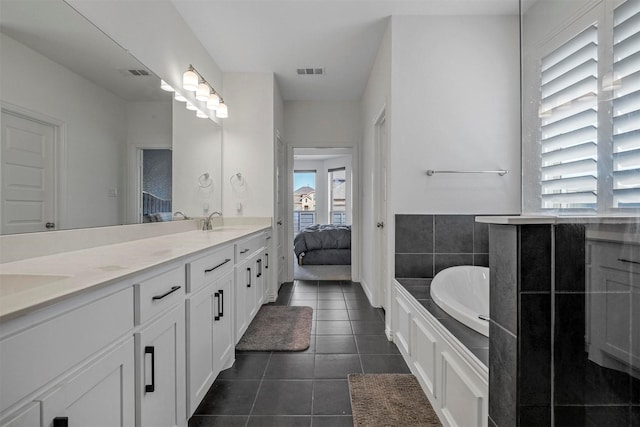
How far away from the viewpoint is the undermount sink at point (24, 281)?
91cm

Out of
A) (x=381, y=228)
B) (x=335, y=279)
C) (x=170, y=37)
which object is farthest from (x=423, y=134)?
(x=335, y=279)

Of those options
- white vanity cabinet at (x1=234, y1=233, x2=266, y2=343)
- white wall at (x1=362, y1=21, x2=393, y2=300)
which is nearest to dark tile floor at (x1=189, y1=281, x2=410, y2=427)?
white vanity cabinet at (x1=234, y1=233, x2=266, y2=343)

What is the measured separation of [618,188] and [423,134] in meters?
1.87

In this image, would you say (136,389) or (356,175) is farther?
(356,175)

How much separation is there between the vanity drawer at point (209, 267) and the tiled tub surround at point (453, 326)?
1.23 meters

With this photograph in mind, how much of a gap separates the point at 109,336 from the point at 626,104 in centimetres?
148

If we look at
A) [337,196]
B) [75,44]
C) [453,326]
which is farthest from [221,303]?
[337,196]

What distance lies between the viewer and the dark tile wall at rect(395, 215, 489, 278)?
102 inches

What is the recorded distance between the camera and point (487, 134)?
262 centimetres

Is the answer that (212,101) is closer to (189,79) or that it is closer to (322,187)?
(189,79)

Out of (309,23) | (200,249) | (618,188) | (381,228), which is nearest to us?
(618,188)

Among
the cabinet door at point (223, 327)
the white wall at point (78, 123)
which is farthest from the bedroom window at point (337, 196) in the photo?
the white wall at point (78, 123)

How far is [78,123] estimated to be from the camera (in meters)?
1.59

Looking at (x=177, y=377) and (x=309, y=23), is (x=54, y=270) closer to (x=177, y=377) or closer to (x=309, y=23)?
(x=177, y=377)
